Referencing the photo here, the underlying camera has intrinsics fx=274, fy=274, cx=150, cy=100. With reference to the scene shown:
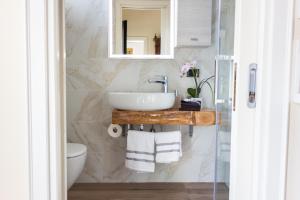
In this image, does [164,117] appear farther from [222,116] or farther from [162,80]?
[222,116]

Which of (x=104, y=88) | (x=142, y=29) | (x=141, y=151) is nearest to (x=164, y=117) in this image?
(x=141, y=151)

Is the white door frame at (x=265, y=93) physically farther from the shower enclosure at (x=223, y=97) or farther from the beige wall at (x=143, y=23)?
the beige wall at (x=143, y=23)

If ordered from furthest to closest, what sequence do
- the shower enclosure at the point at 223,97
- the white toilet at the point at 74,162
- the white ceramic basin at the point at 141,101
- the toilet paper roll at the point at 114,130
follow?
the toilet paper roll at the point at 114,130, the white ceramic basin at the point at 141,101, the white toilet at the point at 74,162, the shower enclosure at the point at 223,97

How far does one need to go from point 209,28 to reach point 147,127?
1114 mm

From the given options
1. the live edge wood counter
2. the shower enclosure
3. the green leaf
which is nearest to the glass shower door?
the shower enclosure

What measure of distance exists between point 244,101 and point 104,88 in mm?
2021

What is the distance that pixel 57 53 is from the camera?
86 cm

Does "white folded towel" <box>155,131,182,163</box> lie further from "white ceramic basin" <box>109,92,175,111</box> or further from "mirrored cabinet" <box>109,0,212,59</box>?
"mirrored cabinet" <box>109,0,212,59</box>

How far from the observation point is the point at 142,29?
2746mm

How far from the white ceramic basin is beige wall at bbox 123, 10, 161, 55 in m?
0.71

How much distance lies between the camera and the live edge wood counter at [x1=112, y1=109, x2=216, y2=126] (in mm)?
2299

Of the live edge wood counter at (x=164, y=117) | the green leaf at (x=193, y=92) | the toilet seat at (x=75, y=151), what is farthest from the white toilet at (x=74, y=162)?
the green leaf at (x=193, y=92)

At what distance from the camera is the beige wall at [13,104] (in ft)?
2.60

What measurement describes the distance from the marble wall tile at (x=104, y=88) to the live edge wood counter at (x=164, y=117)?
0.42m
